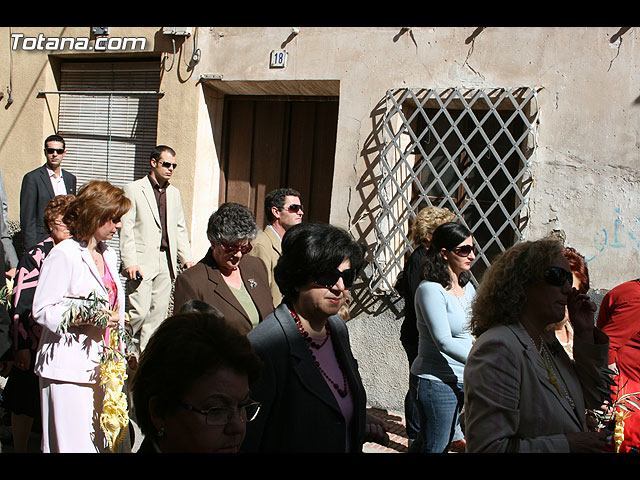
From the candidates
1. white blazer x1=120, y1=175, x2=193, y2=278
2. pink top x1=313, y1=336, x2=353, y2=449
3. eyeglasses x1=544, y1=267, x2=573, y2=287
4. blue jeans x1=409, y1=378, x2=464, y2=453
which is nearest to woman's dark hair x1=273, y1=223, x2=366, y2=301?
pink top x1=313, y1=336, x2=353, y2=449

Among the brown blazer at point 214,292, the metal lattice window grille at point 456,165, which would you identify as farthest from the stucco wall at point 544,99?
the brown blazer at point 214,292

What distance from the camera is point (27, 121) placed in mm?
8242

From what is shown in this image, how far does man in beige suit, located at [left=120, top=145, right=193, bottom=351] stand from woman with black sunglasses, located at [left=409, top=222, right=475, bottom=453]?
294cm

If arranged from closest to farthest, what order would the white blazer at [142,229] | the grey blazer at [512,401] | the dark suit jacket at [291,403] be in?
the grey blazer at [512,401] < the dark suit jacket at [291,403] < the white blazer at [142,229]

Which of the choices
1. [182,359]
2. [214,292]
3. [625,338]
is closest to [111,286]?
[214,292]

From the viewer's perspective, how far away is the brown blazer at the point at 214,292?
3705 mm

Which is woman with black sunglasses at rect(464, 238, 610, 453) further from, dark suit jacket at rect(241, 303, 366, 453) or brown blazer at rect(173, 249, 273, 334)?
brown blazer at rect(173, 249, 273, 334)

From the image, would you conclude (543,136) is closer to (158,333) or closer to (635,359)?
(635,359)

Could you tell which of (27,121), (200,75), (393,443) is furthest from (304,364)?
(27,121)

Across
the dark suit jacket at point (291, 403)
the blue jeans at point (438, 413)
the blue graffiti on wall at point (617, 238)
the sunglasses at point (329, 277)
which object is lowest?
the blue jeans at point (438, 413)

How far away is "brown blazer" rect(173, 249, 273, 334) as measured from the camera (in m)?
3.71

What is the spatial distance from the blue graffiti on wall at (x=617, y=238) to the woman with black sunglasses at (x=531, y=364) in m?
3.34

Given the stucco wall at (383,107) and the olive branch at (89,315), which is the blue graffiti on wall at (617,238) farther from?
the olive branch at (89,315)
